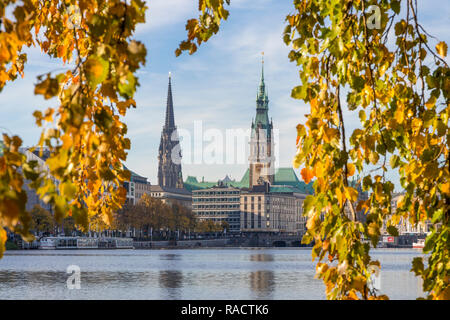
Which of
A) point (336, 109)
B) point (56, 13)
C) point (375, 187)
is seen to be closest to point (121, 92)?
point (336, 109)

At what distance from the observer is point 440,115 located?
13.3 feet

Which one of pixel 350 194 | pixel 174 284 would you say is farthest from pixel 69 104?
pixel 174 284

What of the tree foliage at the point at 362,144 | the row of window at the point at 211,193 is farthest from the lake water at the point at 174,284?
the row of window at the point at 211,193

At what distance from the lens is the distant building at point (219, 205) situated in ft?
635

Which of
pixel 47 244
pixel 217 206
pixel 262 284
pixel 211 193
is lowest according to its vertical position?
pixel 262 284

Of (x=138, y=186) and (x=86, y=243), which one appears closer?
(x=86, y=243)

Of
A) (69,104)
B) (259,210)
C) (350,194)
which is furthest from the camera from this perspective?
(259,210)

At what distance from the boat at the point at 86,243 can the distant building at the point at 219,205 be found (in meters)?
62.7

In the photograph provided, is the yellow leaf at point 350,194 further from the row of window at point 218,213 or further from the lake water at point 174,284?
the row of window at point 218,213

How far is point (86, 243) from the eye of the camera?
12950 cm

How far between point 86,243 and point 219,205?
7031cm

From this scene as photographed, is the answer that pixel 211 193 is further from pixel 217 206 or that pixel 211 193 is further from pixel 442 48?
pixel 442 48

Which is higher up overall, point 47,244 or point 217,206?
point 217,206

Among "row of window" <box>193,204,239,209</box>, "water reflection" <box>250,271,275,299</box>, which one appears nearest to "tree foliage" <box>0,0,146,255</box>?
"water reflection" <box>250,271,275,299</box>
